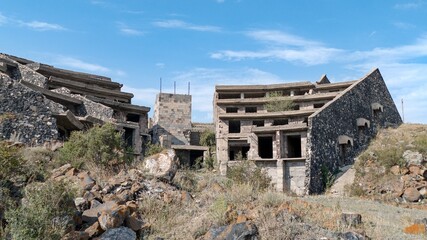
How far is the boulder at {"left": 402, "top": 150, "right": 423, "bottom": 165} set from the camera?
24.5m

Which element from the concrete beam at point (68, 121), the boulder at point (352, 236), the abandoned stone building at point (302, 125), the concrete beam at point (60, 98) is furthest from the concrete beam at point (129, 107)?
the boulder at point (352, 236)

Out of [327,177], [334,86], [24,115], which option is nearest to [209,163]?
[327,177]


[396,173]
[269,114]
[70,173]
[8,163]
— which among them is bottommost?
[396,173]

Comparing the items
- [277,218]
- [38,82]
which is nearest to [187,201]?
[277,218]

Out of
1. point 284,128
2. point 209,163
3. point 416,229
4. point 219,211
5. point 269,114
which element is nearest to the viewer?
point 219,211

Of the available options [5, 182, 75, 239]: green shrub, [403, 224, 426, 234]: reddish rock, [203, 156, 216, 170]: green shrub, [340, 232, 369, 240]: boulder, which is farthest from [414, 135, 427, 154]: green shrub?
[5, 182, 75, 239]: green shrub

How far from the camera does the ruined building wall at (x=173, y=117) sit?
4100 centimetres

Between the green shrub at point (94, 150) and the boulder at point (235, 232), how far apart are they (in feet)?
22.4

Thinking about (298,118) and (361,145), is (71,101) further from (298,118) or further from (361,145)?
(361,145)

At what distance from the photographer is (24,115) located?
63.0ft

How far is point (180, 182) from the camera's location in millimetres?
13539

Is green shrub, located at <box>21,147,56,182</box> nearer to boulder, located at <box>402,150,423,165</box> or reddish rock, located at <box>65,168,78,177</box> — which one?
reddish rock, located at <box>65,168,78,177</box>

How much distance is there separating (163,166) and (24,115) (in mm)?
9454

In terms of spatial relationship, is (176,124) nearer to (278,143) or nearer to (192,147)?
(192,147)
